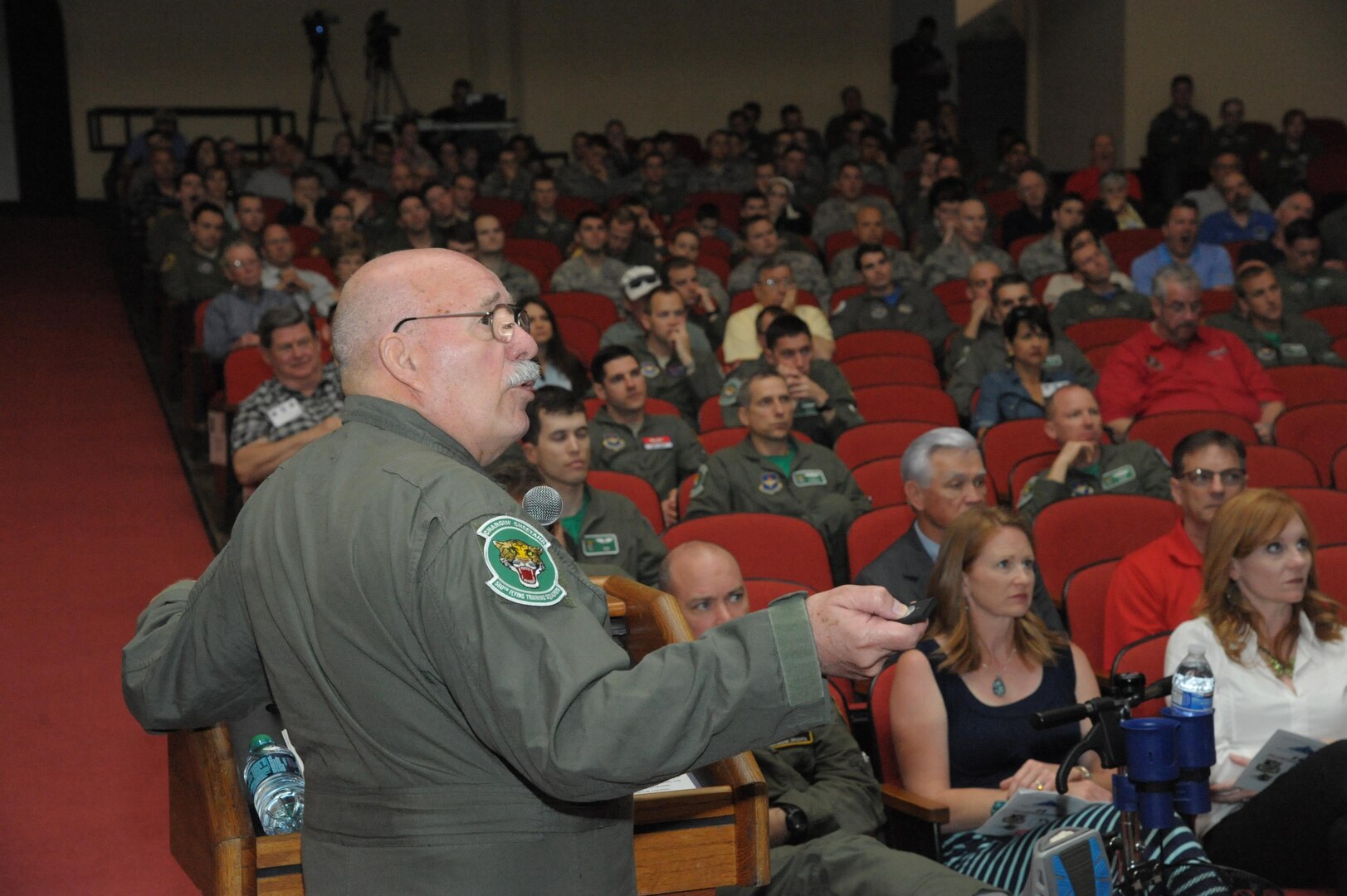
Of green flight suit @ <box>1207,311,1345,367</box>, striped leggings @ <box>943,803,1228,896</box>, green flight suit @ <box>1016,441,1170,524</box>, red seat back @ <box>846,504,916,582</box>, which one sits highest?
green flight suit @ <box>1207,311,1345,367</box>

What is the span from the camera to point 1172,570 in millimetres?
3529

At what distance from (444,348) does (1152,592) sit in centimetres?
258

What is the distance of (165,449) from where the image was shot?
5926 millimetres

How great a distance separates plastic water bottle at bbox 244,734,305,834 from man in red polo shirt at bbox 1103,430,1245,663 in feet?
7.83

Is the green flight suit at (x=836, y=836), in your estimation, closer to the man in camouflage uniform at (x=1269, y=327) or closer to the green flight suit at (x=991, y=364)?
the green flight suit at (x=991, y=364)

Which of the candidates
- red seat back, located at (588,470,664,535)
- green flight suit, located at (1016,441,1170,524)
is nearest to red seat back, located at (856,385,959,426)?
green flight suit, located at (1016,441,1170,524)

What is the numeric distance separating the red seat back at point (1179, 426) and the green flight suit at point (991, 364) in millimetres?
707

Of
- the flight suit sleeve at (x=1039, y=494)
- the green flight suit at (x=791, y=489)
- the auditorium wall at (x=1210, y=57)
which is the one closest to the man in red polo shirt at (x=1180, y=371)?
the flight suit sleeve at (x=1039, y=494)

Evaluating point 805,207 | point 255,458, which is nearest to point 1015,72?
point 805,207

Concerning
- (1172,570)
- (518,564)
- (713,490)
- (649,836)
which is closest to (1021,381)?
(713,490)

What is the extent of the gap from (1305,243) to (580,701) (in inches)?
276

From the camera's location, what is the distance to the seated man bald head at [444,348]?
1.42 m

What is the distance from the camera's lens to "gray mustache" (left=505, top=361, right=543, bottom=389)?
143 centimetres

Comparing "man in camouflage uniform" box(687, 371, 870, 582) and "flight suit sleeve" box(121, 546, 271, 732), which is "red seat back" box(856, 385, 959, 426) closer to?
"man in camouflage uniform" box(687, 371, 870, 582)
